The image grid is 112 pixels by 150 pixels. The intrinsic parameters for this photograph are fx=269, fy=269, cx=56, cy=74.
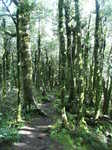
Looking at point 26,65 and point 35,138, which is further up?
point 26,65

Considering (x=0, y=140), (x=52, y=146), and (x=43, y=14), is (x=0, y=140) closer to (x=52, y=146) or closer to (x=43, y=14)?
(x=52, y=146)

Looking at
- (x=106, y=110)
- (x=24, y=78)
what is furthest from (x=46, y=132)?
(x=106, y=110)

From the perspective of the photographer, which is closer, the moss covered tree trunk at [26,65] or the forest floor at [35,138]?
the forest floor at [35,138]

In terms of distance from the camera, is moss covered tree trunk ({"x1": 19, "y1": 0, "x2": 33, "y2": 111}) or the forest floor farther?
moss covered tree trunk ({"x1": 19, "y1": 0, "x2": 33, "y2": 111})

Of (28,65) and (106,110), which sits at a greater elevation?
(28,65)

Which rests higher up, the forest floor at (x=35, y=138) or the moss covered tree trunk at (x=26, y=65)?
the moss covered tree trunk at (x=26, y=65)

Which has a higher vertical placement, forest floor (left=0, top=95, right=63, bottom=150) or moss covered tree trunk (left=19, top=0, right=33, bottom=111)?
moss covered tree trunk (left=19, top=0, right=33, bottom=111)

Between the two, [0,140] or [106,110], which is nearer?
[0,140]

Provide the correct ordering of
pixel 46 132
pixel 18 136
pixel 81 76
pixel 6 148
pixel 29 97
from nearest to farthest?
pixel 6 148
pixel 18 136
pixel 46 132
pixel 81 76
pixel 29 97

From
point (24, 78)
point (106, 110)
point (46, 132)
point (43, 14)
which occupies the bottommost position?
point (106, 110)

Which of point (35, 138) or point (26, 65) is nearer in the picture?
point (35, 138)

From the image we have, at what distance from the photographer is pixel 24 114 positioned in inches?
571

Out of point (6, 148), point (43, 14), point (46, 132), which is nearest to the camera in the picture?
point (6, 148)

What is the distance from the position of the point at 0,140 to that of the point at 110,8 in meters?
15.4
